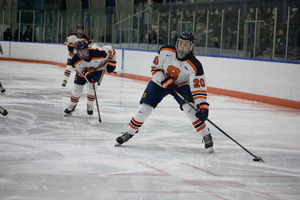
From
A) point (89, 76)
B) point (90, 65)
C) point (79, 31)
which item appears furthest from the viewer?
point (79, 31)

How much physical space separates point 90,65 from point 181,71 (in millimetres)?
2156

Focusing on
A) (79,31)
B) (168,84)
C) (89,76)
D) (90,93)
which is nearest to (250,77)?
(79,31)

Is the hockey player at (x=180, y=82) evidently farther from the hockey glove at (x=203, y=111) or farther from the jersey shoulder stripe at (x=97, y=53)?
the jersey shoulder stripe at (x=97, y=53)

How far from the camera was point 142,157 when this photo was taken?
4.42 metres

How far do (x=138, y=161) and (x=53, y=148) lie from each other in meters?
0.89

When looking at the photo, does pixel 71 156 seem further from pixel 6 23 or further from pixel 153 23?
pixel 6 23

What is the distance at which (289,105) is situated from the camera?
895 centimetres

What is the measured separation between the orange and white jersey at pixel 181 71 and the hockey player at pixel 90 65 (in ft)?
5.74

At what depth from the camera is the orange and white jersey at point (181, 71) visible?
4578mm

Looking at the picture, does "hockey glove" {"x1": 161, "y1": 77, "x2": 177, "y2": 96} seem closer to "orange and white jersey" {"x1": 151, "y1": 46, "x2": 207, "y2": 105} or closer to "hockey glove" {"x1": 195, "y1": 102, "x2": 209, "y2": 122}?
"orange and white jersey" {"x1": 151, "y1": 46, "x2": 207, "y2": 105}

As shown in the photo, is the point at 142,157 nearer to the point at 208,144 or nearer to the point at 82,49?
the point at 208,144

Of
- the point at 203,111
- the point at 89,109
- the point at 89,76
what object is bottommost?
the point at 89,109

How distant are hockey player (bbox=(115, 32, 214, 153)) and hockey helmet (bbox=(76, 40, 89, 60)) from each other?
5.51 ft

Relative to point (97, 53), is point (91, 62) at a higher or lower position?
lower
